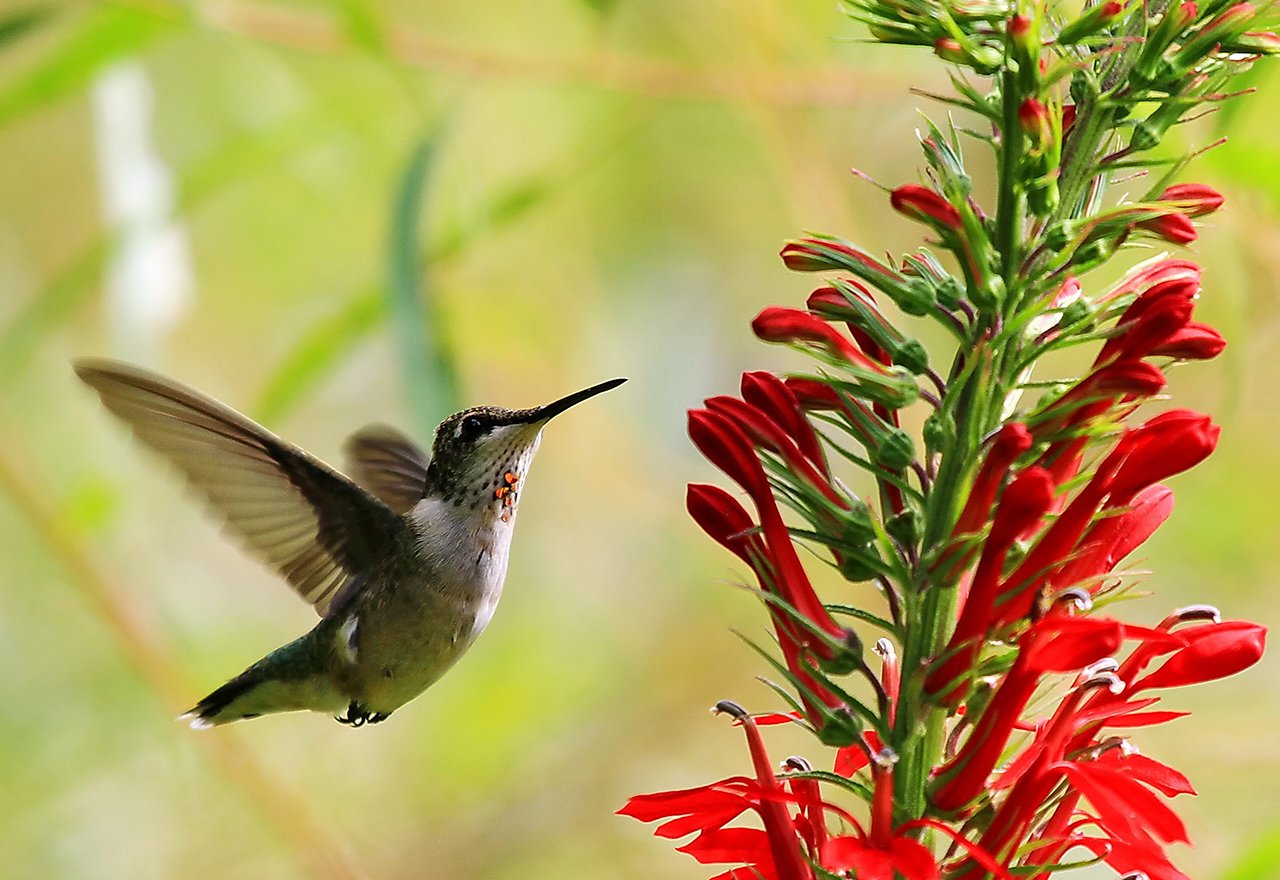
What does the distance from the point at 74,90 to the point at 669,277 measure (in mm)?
1357

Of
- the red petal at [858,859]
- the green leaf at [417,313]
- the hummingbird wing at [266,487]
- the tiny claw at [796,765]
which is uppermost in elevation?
the green leaf at [417,313]

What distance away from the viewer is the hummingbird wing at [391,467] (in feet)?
6.34

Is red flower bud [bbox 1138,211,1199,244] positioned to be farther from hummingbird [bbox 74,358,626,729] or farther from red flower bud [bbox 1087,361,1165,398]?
hummingbird [bbox 74,358,626,729]

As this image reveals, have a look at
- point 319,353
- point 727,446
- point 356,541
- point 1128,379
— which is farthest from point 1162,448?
point 319,353

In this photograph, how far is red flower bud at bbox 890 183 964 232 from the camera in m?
0.98

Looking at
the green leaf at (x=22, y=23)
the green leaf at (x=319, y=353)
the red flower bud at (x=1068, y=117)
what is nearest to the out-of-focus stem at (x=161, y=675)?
the green leaf at (x=319, y=353)

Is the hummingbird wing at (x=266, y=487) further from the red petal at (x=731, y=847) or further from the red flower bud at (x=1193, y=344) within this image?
the red flower bud at (x=1193, y=344)

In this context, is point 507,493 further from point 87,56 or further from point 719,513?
point 87,56

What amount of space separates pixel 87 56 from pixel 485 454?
1025 mm

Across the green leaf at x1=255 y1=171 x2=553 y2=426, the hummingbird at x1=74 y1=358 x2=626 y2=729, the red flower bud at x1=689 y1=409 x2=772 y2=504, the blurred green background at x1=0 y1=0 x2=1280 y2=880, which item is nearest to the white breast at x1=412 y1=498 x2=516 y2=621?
the hummingbird at x1=74 y1=358 x2=626 y2=729

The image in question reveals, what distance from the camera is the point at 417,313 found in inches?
74.0

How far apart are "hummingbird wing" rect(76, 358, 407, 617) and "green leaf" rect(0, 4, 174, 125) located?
0.82 meters

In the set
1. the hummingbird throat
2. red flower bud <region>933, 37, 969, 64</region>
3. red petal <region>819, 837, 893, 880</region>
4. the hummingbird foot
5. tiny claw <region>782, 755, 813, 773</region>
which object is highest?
the hummingbird throat

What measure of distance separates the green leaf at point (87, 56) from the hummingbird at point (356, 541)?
2.55 ft
